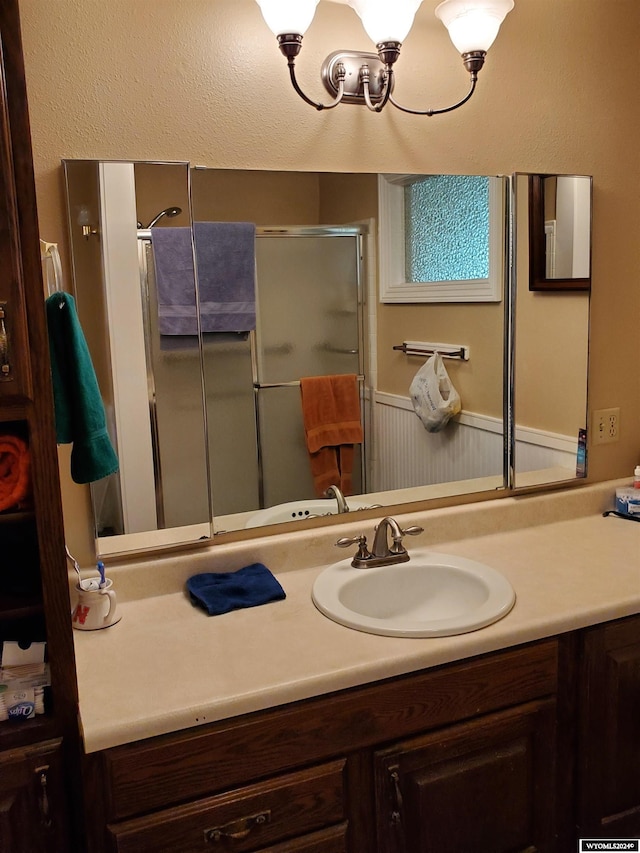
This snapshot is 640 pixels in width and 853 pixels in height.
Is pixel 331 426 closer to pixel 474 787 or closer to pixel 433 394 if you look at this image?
pixel 433 394

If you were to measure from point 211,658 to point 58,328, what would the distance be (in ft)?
2.20

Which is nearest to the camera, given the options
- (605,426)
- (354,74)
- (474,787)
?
(474,787)

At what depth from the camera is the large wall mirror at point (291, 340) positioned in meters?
1.60

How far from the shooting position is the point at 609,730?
1.63m

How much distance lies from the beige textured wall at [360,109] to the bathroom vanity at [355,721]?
748 millimetres

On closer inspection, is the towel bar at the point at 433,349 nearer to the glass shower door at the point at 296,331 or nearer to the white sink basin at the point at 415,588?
the glass shower door at the point at 296,331

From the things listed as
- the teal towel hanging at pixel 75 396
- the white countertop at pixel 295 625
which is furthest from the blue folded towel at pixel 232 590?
the teal towel hanging at pixel 75 396

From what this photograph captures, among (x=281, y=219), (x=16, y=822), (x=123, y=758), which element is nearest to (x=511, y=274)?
(x=281, y=219)

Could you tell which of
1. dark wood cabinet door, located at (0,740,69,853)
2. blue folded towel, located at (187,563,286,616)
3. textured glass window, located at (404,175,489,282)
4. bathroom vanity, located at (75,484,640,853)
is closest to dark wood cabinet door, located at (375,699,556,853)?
bathroom vanity, located at (75,484,640,853)

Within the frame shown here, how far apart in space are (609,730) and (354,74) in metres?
1.58

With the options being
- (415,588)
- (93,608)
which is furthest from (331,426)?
(93,608)

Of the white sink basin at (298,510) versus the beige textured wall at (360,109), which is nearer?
the beige textured wall at (360,109)

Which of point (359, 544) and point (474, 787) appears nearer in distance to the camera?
point (474, 787)

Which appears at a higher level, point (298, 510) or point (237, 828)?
point (298, 510)
